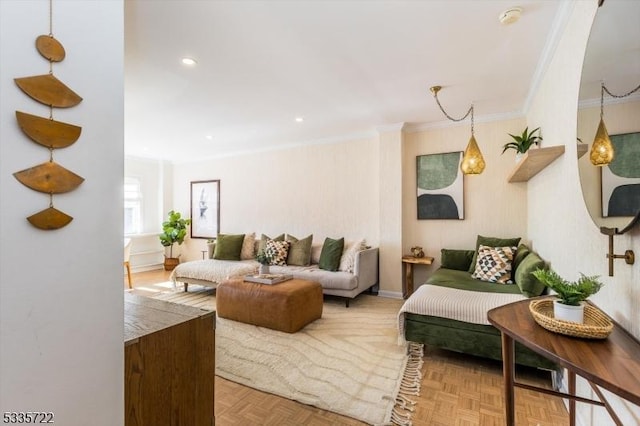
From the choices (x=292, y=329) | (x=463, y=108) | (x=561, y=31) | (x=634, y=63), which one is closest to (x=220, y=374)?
(x=292, y=329)

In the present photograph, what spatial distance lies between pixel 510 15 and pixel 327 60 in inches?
52.6

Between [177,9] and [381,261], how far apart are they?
3798mm

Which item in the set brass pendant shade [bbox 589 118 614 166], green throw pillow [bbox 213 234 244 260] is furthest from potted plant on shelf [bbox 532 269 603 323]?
green throw pillow [bbox 213 234 244 260]

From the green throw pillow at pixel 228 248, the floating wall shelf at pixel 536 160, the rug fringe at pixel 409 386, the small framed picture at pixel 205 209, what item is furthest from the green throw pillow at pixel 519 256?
the small framed picture at pixel 205 209

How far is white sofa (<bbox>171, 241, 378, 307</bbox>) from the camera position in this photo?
3885mm

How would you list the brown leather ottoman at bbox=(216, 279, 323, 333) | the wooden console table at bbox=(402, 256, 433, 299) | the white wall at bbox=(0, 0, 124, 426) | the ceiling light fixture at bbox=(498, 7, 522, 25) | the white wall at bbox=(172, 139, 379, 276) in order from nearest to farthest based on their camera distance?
the white wall at bbox=(0, 0, 124, 426) → the ceiling light fixture at bbox=(498, 7, 522, 25) → the brown leather ottoman at bbox=(216, 279, 323, 333) → the wooden console table at bbox=(402, 256, 433, 299) → the white wall at bbox=(172, 139, 379, 276)

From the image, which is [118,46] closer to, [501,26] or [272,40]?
[272,40]

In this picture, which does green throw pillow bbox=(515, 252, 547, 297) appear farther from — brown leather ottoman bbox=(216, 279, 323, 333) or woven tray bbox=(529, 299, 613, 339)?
brown leather ottoman bbox=(216, 279, 323, 333)

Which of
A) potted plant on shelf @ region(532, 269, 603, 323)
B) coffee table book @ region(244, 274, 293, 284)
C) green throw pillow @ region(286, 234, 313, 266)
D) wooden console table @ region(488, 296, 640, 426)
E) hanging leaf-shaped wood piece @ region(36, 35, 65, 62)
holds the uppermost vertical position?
hanging leaf-shaped wood piece @ region(36, 35, 65, 62)

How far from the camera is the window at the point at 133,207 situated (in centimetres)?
609

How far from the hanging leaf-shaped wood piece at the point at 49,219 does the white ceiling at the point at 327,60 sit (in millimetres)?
1677

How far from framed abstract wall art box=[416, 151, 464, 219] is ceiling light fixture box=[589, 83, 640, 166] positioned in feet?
9.15

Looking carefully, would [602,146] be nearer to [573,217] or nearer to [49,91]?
[573,217]

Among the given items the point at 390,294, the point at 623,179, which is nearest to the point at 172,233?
the point at 390,294
